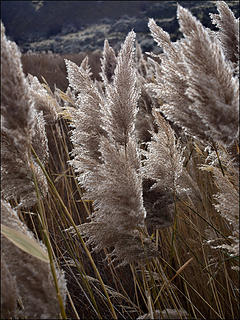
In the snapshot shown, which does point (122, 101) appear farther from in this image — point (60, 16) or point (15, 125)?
point (60, 16)

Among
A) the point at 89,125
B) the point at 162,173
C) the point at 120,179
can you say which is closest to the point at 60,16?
the point at 89,125

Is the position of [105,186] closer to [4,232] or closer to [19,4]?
[4,232]

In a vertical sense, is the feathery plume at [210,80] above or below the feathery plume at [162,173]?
above

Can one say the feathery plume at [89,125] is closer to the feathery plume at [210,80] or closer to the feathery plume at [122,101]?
the feathery plume at [122,101]

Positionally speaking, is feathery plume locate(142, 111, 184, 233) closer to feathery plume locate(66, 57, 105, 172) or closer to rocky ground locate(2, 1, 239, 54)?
feathery plume locate(66, 57, 105, 172)

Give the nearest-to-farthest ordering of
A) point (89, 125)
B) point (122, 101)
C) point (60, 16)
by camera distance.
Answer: point (122, 101)
point (89, 125)
point (60, 16)

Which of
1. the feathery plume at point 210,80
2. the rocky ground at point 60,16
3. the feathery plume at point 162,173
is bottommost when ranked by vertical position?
the feathery plume at point 162,173

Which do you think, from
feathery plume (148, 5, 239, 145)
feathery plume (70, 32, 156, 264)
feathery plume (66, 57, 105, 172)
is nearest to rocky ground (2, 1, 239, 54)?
feathery plume (66, 57, 105, 172)

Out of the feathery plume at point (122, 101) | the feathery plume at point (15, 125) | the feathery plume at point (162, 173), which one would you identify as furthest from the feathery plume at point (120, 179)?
the feathery plume at point (15, 125)

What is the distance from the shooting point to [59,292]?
1.02 m

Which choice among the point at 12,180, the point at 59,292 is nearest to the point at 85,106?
the point at 12,180

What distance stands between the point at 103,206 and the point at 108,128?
0.30 m

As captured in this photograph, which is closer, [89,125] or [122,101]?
[122,101]

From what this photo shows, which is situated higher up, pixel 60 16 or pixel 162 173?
pixel 60 16
